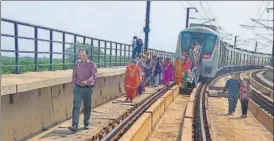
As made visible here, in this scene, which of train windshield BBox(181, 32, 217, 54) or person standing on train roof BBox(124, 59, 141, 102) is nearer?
person standing on train roof BBox(124, 59, 141, 102)

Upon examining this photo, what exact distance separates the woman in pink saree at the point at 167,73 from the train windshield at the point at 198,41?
2.60 metres

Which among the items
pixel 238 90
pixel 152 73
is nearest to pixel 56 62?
pixel 238 90

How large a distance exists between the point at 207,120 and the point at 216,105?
6.51m

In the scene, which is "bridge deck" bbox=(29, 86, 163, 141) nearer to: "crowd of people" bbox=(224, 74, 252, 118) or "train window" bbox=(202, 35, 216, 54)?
"crowd of people" bbox=(224, 74, 252, 118)

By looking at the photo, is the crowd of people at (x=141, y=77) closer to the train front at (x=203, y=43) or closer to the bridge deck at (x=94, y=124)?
the bridge deck at (x=94, y=124)

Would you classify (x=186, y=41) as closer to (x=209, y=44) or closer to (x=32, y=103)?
(x=209, y=44)

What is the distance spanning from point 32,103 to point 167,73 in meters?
15.9

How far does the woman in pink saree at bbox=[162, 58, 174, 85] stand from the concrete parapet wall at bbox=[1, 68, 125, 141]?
12.8m

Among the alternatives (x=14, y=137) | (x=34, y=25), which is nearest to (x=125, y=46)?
(x=34, y=25)

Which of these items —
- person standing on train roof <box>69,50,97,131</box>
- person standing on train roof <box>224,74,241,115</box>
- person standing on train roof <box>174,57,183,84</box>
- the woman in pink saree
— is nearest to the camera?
person standing on train roof <box>69,50,97,131</box>

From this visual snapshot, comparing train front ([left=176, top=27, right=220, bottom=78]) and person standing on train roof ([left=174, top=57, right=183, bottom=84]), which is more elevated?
train front ([left=176, top=27, right=220, bottom=78])

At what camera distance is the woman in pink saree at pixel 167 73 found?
78.4 feet

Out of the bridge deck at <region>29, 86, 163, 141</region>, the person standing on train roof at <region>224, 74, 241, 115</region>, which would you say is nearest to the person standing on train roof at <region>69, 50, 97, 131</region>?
the bridge deck at <region>29, 86, 163, 141</region>

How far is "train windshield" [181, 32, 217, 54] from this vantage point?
26609mm
